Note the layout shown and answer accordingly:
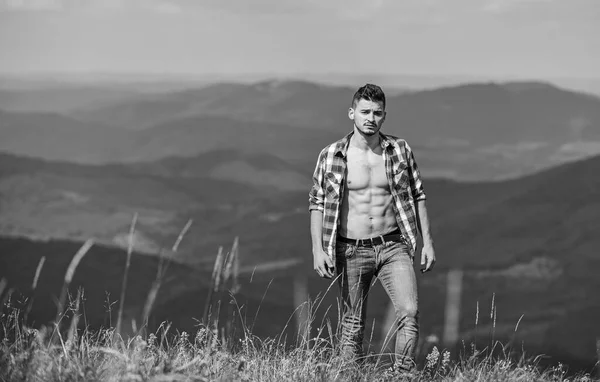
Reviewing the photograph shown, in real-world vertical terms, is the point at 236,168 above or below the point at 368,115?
below

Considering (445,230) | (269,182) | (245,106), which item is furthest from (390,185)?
(245,106)

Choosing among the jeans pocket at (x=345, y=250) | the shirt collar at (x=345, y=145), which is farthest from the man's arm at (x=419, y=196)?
the jeans pocket at (x=345, y=250)

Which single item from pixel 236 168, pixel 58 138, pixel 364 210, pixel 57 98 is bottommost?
pixel 236 168

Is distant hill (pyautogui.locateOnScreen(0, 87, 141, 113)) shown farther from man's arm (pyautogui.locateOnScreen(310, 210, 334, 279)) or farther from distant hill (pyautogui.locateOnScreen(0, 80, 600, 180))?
man's arm (pyautogui.locateOnScreen(310, 210, 334, 279))

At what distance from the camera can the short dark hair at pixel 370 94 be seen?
5.07 metres

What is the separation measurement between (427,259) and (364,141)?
800 mm

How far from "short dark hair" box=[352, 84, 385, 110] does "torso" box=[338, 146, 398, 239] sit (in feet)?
1.18

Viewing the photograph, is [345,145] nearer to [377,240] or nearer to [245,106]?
[377,240]

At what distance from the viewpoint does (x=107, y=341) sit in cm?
457

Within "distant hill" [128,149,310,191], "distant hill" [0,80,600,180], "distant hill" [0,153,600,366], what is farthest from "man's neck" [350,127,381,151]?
"distant hill" [128,149,310,191]

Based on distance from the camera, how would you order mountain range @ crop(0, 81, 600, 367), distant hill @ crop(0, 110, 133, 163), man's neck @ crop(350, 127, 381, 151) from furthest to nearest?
1. distant hill @ crop(0, 110, 133, 163)
2. mountain range @ crop(0, 81, 600, 367)
3. man's neck @ crop(350, 127, 381, 151)

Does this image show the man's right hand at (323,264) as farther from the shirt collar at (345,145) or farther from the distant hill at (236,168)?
the distant hill at (236,168)

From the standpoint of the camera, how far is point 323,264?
5.09m

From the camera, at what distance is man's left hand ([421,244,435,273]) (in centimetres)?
498
